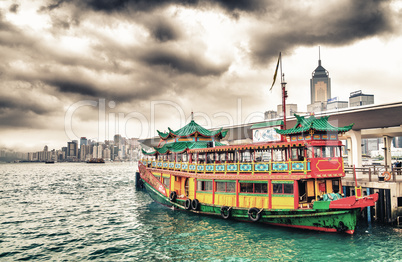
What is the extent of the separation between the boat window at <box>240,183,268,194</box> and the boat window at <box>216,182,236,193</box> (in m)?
0.74

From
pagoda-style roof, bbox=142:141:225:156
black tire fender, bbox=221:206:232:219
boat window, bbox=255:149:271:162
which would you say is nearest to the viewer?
black tire fender, bbox=221:206:232:219

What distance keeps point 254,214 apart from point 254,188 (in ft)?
5.94

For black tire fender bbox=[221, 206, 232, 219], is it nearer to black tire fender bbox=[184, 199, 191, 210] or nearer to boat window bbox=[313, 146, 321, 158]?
black tire fender bbox=[184, 199, 191, 210]

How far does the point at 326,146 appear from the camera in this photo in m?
18.1

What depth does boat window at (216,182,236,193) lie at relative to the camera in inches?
810

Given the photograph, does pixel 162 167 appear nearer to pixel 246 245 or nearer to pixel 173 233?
pixel 173 233

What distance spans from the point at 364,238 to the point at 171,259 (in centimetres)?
1181

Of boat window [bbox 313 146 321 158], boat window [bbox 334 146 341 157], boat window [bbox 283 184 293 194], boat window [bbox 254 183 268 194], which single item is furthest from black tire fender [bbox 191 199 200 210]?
boat window [bbox 334 146 341 157]

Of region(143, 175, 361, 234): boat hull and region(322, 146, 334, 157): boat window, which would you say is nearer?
region(143, 175, 361, 234): boat hull

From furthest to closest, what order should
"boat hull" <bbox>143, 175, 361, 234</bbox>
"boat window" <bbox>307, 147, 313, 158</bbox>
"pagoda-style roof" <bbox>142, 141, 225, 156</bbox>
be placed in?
1. "pagoda-style roof" <bbox>142, 141, 225, 156</bbox>
2. "boat window" <bbox>307, 147, 313, 158</bbox>
3. "boat hull" <bbox>143, 175, 361, 234</bbox>

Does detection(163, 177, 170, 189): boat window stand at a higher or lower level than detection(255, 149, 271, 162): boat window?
lower

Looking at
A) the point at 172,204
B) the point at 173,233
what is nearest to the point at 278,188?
the point at 173,233

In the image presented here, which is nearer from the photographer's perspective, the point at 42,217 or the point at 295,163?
the point at 295,163

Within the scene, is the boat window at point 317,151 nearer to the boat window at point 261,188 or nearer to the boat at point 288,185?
the boat at point 288,185
